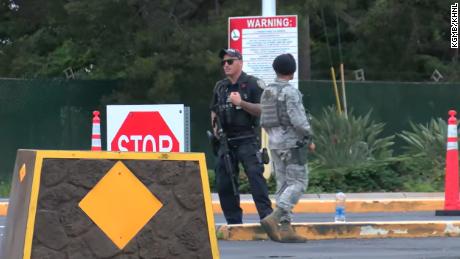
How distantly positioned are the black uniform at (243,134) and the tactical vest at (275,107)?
14.5 inches

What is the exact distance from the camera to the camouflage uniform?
9.24 meters

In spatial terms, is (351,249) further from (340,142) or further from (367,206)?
(340,142)

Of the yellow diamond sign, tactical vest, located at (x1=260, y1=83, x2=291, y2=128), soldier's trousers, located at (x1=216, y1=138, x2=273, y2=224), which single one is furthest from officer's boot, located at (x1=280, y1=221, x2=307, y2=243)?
the yellow diamond sign

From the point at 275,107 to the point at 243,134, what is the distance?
1.85 ft

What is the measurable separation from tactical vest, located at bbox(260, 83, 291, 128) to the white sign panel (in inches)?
227

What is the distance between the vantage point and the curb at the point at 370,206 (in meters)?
13.5

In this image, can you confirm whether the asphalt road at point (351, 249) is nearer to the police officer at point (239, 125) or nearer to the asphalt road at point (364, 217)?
the police officer at point (239, 125)

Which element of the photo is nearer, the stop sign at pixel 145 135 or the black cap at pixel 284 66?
the black cap at pixel 284 66

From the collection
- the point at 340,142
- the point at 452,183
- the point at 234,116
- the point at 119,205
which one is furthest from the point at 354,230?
the point at 340,142

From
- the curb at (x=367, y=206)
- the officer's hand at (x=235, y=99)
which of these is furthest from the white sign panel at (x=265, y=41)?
the officer's hand at (x=235, y=99)

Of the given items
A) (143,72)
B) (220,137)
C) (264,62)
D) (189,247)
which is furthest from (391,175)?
(189,247)

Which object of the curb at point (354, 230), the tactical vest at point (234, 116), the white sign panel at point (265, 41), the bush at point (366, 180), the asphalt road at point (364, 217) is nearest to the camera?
the tactical vest at point (234, 116)

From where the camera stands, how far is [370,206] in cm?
Answer: 1359

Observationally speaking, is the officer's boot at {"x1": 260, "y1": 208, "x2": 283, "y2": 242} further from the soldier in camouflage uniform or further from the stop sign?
the stop sign
